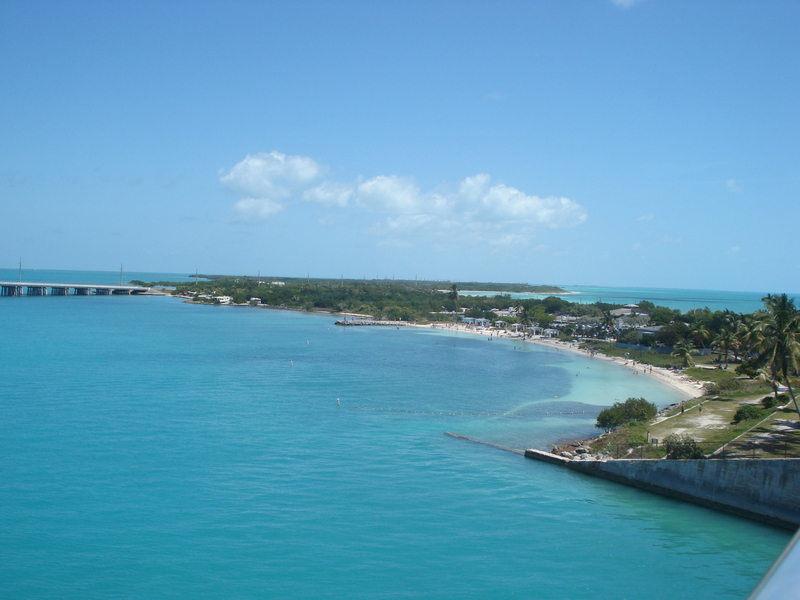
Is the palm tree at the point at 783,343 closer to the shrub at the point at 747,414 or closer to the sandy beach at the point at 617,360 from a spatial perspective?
the shrub at the point at 747,414

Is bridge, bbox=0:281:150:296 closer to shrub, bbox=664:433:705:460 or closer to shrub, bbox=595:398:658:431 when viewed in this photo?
shrub, bbox=595:398:658:431

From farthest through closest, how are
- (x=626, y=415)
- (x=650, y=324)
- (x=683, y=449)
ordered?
(x=650, y=324)
(x=626, y=415)
(x=683, y=449)

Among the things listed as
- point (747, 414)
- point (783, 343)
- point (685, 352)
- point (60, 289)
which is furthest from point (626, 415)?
point (60, 289)

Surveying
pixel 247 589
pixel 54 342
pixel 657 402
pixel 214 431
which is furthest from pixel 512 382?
pixel 54 342

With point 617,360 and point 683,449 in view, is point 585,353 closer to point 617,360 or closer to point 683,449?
point 617,360

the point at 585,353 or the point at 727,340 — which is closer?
the point at 727,340

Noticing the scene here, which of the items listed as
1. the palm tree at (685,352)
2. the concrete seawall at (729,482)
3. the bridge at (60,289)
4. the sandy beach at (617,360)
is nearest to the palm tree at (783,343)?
the concrete seawall at (729,482)

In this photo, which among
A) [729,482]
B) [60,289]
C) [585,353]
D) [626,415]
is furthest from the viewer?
[60,289]

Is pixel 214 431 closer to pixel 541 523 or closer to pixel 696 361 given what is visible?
pixel 541 523
